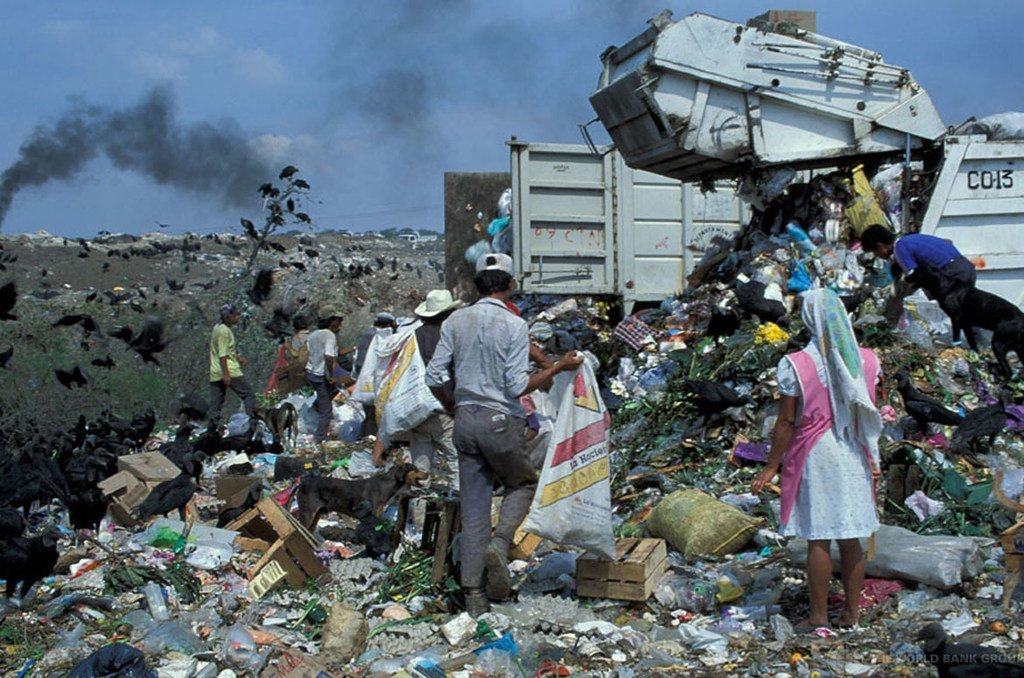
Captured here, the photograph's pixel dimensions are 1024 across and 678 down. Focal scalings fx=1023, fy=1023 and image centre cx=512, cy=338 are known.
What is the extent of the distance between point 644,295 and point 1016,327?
4567mm

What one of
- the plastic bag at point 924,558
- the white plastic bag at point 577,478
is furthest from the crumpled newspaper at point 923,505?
the white plastic bag at point 577,478

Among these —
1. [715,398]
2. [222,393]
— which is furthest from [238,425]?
[715,398]

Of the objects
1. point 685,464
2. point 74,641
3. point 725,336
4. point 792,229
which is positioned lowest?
point 74,641

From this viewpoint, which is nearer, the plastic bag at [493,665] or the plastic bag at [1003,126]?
the plastic bag at [493,665]

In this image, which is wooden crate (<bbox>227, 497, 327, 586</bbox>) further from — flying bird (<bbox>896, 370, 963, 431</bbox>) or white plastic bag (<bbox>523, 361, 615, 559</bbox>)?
flying bird (<bbox>896, 370, 963, 431</bbox>)

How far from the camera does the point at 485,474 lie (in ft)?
15.0

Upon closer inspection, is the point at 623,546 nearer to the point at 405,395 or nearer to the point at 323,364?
the point at 405,395

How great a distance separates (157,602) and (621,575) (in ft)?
7.11

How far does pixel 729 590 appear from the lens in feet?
14.9

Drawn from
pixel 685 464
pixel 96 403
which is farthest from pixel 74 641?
pixel 96 403

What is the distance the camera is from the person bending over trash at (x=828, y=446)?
12.7 feet

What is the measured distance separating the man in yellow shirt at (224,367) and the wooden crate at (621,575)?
223 inches

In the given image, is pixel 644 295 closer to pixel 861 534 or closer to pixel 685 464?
pixel 685 464

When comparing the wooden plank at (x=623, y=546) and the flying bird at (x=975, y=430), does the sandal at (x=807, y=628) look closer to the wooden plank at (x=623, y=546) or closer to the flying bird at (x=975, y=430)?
the wooden plank at (x=623, y=546)
